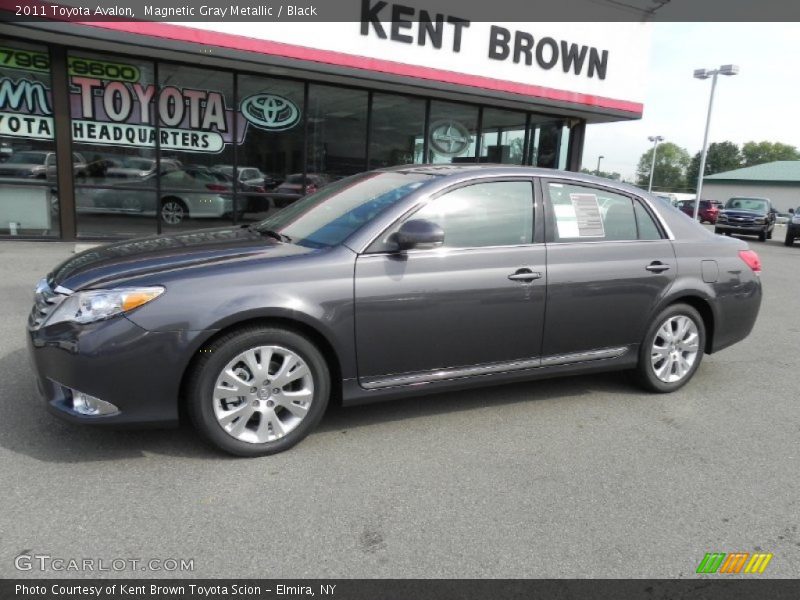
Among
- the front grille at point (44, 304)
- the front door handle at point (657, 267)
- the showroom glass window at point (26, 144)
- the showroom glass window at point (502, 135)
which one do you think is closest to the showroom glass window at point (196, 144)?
the showroom glass window at point (26, 144)

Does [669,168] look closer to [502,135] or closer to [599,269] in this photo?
[502,135]

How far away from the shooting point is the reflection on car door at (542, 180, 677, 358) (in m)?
3.88

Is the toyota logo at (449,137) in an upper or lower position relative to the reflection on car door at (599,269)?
→ upper

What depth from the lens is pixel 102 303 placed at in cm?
288

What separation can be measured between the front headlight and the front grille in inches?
3.8

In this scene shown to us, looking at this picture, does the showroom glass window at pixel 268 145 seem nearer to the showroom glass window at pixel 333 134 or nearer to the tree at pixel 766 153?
the showroom glass window at pixel 333 134

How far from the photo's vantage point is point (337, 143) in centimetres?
1241

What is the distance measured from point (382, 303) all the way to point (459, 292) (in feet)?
1.62

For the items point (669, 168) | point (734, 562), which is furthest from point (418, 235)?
point (669, 168)

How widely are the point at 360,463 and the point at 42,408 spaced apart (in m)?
2.01

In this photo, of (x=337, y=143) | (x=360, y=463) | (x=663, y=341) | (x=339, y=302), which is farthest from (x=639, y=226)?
(x=337, y=143)

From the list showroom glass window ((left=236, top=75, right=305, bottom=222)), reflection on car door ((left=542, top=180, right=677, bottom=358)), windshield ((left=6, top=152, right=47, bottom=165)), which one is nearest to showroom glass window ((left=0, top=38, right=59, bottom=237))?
windshield ((left=6, top=152, right=47, bottom=165))

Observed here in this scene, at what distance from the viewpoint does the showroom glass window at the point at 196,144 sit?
10.9m
